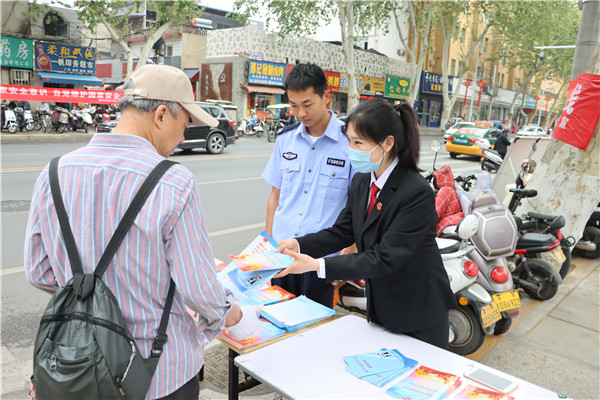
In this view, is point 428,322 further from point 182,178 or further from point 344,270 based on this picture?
point 182,178

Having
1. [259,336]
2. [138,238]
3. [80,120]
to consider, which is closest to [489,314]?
[259,336]

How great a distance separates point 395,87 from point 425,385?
124ft

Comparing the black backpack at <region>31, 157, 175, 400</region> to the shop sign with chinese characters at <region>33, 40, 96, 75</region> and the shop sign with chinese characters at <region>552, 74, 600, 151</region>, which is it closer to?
the shop sign with chinese characters at <region>552, 74, 600, 151</region>

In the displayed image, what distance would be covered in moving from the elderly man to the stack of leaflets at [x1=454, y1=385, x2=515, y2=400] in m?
0.96

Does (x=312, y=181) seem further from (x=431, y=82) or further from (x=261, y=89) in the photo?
(x=431, y=82)

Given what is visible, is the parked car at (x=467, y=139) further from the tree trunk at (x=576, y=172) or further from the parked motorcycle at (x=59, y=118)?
the parked motorcycle at (x=59, y=118)

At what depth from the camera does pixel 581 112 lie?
17.5 feet

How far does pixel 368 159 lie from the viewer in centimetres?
215

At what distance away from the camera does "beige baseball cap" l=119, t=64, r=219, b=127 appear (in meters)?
1.42

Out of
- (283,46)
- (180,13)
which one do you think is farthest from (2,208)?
(283,46)

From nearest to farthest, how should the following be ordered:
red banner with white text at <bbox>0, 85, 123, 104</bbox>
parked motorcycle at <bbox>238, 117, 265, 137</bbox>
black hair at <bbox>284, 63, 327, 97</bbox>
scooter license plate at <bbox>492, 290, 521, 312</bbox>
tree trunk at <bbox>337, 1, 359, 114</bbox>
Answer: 1. black hair at <bbox>284, 63, 327, 97</bbox>
2. scooter license plate at <bbox>492, 290, 521, 312</bbox>
3. red banner with white text at <bbox>0, 85, 123, 104</bbox>
4. tree trunk at <bbox>337, 1, 359, 114</bbox>
5. parked motorcycle at <bbox>238, 117, 265, 137</bbox>

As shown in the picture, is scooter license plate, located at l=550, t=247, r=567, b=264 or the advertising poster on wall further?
the advertising poster on wall

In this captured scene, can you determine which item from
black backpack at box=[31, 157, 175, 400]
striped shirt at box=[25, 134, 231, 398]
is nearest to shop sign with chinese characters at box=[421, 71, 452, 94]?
striped shirt at box=[25, 134, 231, 398]

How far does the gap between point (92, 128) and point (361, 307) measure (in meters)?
20.1
